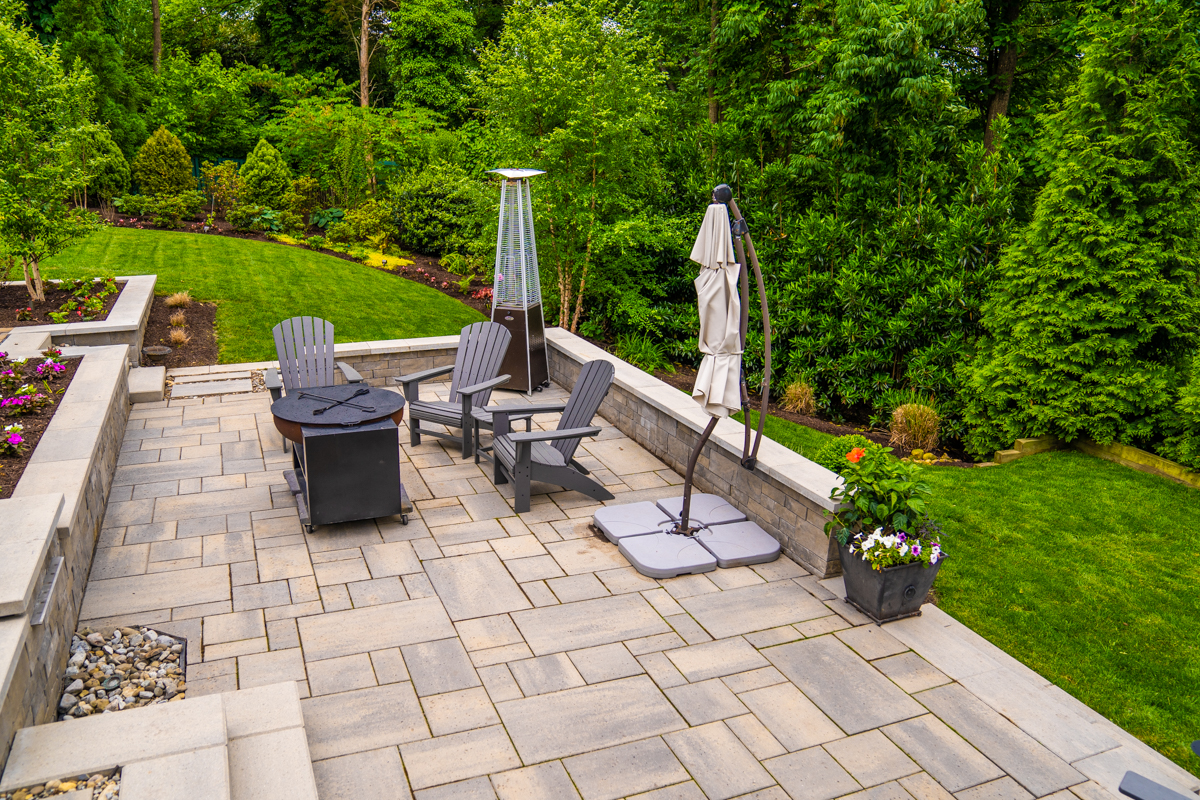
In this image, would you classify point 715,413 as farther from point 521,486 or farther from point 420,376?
point 420,376

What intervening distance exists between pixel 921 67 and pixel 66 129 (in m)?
8.81

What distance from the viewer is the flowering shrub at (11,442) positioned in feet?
14.7

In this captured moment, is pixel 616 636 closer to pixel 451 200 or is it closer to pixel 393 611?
pixel 393 611

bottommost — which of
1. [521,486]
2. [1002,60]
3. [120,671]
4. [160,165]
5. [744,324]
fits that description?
[120,671]

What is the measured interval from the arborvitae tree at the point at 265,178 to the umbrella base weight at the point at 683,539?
12938mm

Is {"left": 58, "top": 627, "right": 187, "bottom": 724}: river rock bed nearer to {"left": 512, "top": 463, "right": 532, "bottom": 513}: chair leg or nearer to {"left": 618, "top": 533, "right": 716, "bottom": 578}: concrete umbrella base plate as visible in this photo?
{"left": 512, "top": 463, "right": 532, "bottom": 513}: chair leg

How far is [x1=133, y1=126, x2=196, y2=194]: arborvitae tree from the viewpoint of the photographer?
1602cm

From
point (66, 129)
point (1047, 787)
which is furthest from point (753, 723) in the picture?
point (66, 129)

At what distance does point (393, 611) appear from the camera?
4.08 metres

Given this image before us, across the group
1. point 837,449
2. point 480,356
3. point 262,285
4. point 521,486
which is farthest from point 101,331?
point 837,449

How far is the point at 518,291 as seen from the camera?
7680 mm

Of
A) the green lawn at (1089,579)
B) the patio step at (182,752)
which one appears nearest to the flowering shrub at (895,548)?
the green lawn at (1089,579)

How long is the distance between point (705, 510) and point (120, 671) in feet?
10.6

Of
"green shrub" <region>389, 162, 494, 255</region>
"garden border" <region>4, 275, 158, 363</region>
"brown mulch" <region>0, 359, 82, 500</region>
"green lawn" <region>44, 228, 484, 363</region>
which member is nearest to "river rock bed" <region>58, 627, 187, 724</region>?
"brown mulch" <region>0, 359, 82, 500</region>
